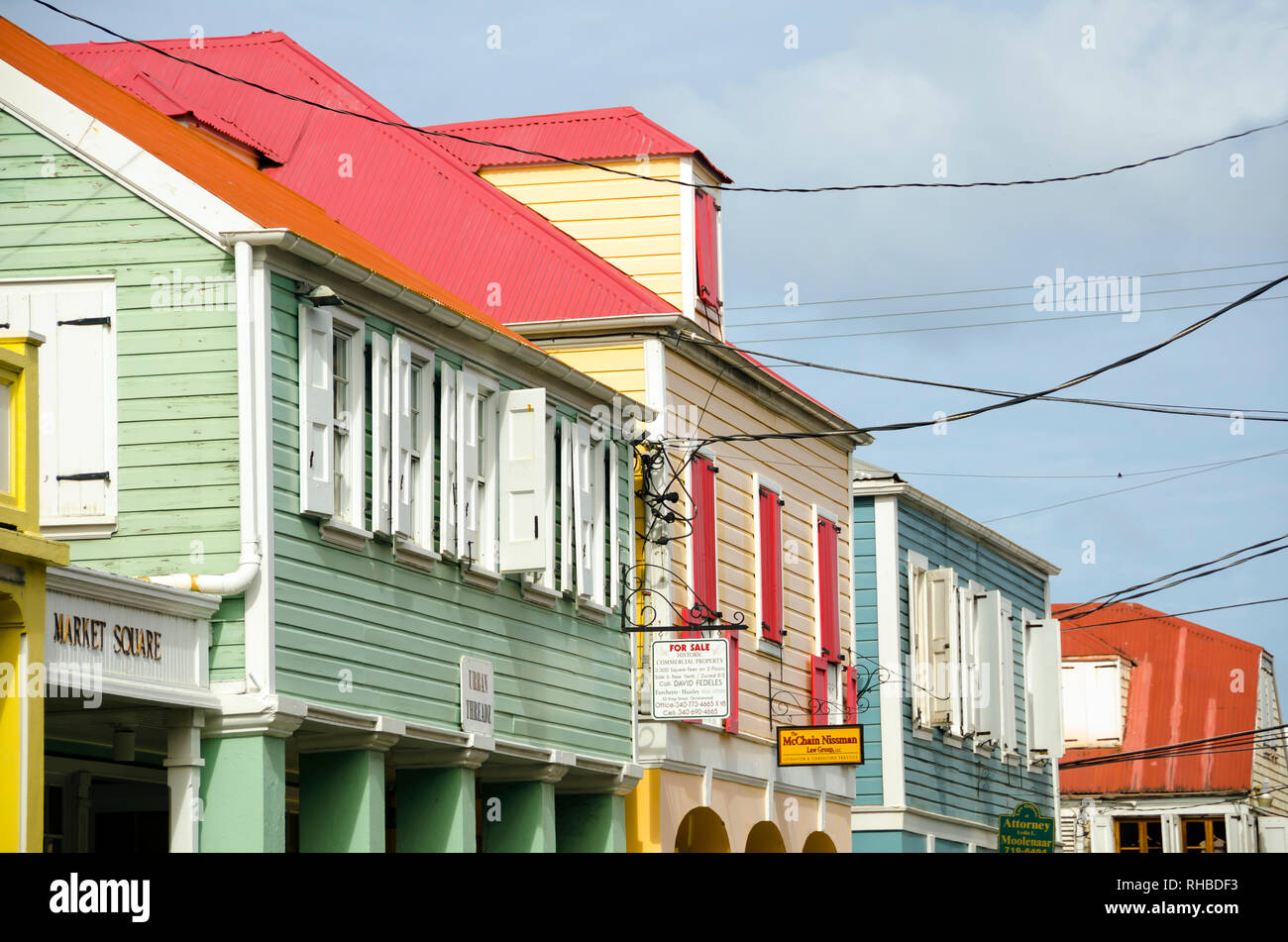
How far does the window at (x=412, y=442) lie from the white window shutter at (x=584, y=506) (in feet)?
8.89

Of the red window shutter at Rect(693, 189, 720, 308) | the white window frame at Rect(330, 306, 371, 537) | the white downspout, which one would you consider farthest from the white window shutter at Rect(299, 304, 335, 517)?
the red window shutter at Rect(693, 189, 720, 308)

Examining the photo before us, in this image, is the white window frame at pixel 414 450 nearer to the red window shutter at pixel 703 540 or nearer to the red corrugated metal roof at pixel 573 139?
the red window shutter at pixel 703 540

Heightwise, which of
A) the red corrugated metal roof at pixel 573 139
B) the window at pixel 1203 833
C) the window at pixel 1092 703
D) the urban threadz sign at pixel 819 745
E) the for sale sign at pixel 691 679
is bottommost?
the window at pixel 1203 833

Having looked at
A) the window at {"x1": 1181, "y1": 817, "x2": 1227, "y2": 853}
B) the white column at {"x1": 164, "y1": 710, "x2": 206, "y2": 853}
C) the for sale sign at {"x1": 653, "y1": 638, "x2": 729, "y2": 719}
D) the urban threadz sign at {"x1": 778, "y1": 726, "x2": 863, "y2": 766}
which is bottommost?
the window at {"x1": 1181, "y1": 817, "x2": 1227, "y2": 853}

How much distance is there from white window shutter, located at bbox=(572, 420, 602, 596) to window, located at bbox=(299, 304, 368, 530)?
3.84 m

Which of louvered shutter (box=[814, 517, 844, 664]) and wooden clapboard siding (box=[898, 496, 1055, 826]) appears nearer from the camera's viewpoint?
louvered shutter (box=[814, 517, 844, 664])

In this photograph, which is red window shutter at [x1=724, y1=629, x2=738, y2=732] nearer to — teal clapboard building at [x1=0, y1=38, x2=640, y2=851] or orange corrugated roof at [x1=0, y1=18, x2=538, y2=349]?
teal clapboard building at [x1=0, y1=38, x2=640, y2=851]

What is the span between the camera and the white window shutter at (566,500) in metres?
19.3

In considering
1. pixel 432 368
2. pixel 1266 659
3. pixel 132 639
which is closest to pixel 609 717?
pixel 432 368

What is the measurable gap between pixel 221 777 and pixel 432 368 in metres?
4.24

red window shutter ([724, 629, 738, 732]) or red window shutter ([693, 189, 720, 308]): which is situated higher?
red window shutter ([693, 189, 720, 308])

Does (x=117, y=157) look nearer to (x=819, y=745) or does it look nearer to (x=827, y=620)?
(x=819, y=745)

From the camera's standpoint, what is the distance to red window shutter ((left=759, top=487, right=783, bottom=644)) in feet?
77.6

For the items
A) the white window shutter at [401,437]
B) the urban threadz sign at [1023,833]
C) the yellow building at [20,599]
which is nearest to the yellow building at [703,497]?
the urban threadz sign at [1023,833]
